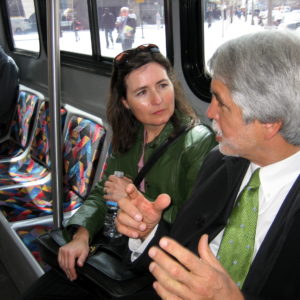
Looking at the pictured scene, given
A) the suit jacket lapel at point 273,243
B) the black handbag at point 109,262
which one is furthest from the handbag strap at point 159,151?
the suit jacket lapel at point 273,243

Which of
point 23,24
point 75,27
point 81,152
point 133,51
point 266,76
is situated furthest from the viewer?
point 23,24

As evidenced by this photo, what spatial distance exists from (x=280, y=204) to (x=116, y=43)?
107 inches

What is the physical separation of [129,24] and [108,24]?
0.34 meters

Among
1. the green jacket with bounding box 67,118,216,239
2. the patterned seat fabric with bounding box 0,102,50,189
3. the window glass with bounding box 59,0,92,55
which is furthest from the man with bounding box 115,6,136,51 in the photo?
the green jacket with bounding box 67,118,216,239

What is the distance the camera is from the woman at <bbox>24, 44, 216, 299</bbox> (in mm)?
1688

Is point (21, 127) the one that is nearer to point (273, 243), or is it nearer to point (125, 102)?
point (125, 102)

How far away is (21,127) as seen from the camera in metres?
4.54

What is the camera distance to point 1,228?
9.04 ft

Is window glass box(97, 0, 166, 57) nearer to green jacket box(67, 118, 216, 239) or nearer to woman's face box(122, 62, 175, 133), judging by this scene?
woman's face box(122, 62, 175, 133)

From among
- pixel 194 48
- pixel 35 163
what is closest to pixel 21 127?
pixel 35 163

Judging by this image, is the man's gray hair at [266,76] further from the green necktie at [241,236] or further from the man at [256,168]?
the green necktie at [241,236]

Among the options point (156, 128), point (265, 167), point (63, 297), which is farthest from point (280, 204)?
point (63, 297)

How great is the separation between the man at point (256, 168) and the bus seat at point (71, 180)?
167cm

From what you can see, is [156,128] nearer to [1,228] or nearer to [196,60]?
[196,60]
